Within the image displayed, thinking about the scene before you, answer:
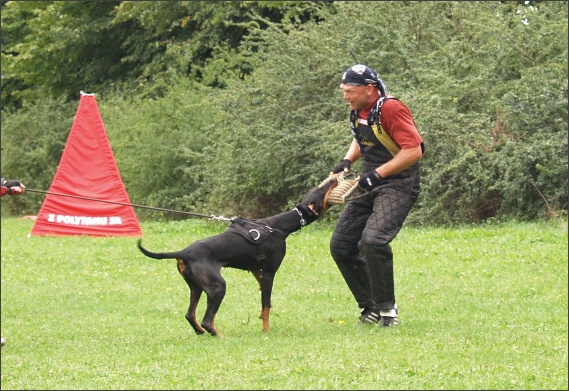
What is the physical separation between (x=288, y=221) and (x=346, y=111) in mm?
9600

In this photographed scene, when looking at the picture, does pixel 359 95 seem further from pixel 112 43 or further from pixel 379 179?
pixel 112 43

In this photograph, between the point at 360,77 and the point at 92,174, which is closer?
the point at 360,77

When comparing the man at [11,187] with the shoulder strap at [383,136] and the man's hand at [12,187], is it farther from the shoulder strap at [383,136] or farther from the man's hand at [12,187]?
the shoulder strap at [383,136]

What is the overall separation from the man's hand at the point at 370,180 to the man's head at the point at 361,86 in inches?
23.9

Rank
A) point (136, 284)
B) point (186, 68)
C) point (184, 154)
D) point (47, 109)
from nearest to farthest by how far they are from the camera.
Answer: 1. point (136, 284)
2. point (184, 154)
3. point (186, 68)
4. point (47, 109)

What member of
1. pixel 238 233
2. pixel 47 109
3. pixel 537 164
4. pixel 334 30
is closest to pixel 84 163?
pixel 334 30

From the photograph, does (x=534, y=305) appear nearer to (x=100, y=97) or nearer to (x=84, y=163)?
(x=84, y=163)

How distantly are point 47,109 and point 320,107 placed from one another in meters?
13.9

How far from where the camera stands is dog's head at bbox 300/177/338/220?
26.8 feet

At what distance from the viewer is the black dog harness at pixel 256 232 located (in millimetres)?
7875

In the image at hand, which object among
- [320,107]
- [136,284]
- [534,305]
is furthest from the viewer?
[320,107]

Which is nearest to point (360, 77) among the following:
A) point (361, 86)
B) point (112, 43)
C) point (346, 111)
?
point (361, 86)

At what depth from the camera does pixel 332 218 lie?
684 inches

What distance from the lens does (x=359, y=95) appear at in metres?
7.79
